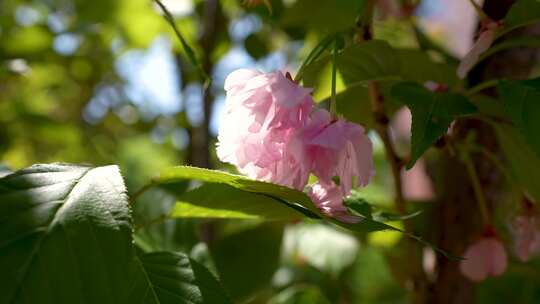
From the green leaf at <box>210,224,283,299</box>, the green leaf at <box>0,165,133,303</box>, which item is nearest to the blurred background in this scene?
the green leaf at <box>210,224,283,299</box>

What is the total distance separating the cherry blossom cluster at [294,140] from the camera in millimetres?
522

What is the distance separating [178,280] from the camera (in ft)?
1.82

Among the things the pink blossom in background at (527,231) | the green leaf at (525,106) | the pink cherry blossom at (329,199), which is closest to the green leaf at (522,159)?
the pink blossom in background at (527,231)

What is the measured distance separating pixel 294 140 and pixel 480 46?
8.9 inches

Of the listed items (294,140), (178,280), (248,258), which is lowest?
(248,258)

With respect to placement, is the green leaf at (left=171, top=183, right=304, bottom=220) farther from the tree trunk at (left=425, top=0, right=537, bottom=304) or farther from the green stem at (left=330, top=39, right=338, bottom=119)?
the tree trunk at (left=425, top=0, right=537, bottom=304)

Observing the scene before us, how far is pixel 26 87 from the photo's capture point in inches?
72.2

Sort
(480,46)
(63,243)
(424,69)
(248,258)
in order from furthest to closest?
(248,258)
(424,69)
(480,46)
(63,243)

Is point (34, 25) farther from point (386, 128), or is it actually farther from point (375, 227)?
point (375, 227)

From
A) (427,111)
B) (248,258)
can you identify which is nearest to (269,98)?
(427,111)

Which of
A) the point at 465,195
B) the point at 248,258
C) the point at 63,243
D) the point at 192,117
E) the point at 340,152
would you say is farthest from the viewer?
the point at 192,117

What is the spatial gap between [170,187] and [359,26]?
350 millimetres

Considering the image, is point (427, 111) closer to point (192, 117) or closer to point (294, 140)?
point (294, 140)

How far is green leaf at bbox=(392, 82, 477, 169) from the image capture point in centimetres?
54
